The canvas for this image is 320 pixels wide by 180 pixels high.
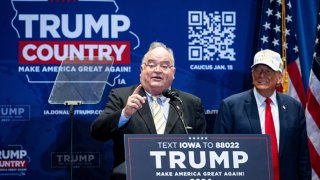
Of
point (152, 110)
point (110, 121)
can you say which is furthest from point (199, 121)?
point (110, 121)

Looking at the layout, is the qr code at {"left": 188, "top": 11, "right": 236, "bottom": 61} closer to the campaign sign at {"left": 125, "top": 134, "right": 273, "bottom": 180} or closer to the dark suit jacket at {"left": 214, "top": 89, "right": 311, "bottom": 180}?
the dark suit jacket at {"left": 214, "top": 89, "right": 311, "bottom": 180}

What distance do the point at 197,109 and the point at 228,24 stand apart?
4.37 ft

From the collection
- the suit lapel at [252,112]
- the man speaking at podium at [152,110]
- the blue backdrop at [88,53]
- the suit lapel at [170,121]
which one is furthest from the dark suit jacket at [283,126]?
the blue backdrop at [88,53]

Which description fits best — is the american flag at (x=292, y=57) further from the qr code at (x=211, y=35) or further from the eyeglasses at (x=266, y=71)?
the eyeglasses at (x=266, y=71)

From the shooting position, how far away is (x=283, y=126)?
12.6 feet

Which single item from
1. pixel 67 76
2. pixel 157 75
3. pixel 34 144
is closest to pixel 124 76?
pixel 67 76

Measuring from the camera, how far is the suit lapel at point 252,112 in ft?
12.5

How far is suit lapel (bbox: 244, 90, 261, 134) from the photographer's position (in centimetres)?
381

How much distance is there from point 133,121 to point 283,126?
1095 millimetres

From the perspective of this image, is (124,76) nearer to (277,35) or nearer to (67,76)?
(67,76)

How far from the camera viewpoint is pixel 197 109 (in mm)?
3781

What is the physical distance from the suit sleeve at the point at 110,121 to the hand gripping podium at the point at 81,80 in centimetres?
72

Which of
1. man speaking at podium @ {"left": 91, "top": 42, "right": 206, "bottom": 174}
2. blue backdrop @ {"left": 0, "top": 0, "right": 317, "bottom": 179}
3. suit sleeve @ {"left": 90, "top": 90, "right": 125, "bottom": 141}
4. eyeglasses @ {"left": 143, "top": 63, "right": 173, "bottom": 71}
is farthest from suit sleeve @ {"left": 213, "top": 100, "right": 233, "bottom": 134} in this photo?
blue backdrop @ {"left": 0, "top": 0, "right": 317, "bottom": 179}

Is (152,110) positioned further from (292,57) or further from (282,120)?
(292,57)
